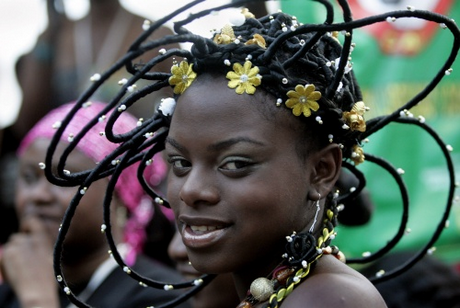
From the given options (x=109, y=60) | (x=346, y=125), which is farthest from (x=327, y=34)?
(x=109, y=60)

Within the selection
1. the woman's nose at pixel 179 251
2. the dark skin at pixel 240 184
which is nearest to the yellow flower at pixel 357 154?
the dark skin at pixel 240 184

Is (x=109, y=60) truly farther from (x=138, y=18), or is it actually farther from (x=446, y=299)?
(x=446, y=299)

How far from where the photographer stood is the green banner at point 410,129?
15.3 ft

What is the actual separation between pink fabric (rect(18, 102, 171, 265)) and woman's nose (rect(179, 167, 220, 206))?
1686mm

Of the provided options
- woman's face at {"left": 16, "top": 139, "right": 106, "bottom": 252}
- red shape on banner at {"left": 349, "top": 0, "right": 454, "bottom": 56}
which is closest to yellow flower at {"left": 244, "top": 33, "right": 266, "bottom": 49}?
woman's face at {"left": 16, "top": 139, "right": 106, "bottom": 252}

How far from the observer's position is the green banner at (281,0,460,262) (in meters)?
4.67

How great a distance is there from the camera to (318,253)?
2.36 meters

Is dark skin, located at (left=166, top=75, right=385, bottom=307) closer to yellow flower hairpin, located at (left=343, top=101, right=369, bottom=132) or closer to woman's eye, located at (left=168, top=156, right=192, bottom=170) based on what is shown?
woman's eye, located at (left=168, top=156, right=192, bottom=170)

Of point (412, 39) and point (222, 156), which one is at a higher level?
point (222, 156)

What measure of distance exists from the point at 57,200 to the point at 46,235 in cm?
21

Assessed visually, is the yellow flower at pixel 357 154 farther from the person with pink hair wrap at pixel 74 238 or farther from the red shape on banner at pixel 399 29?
the red shape on banner at pixel 399 29

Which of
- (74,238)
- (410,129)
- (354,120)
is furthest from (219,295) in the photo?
(410,129)

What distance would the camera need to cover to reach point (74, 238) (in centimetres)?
405

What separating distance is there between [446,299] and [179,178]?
211cm
